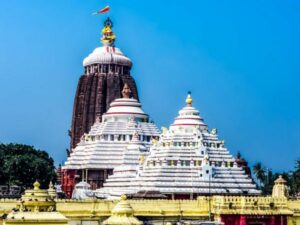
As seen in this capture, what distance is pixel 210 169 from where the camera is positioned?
58.9 metres

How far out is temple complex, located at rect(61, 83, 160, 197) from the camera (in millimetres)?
71438

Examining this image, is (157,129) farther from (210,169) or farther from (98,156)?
(210,169)

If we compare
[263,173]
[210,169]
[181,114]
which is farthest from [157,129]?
[263,173]

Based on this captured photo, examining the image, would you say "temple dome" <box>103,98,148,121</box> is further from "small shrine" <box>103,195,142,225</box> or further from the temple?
"small shrine" <box>103,195,142,225</box>

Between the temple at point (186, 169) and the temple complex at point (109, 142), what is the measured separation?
22.9 feet

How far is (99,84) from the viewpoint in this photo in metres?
85.1

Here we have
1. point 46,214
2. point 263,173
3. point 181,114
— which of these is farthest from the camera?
point 263,173

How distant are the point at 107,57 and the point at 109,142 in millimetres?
14561

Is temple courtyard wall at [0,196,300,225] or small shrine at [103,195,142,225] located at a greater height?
temple courtyard wall at [0,196,300,225]

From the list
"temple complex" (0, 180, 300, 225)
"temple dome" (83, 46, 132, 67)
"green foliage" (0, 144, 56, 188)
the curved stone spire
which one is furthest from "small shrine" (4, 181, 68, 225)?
"temple dome" (83, 46, 132, 67)

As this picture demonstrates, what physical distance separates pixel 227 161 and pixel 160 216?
1753 centimetres

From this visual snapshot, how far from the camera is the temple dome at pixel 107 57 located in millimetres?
85875

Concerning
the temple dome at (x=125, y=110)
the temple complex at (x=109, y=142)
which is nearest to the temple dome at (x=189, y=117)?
the temple complex at (x=109, y=142)

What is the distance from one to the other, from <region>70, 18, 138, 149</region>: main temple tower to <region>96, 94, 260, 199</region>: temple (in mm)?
20949
